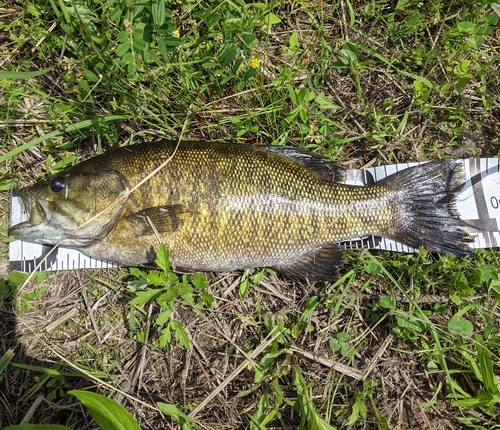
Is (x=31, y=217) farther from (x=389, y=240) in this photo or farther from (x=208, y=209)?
(x=389, y=240)

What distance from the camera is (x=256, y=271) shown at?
3.21 meters

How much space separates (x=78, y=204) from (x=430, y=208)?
9.12ft

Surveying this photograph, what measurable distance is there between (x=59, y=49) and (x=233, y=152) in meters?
1.83

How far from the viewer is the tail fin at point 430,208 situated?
122 inches

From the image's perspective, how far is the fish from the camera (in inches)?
110

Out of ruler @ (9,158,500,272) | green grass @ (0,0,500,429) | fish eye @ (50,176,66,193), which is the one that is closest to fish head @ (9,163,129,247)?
fish eye @ (50,176,66,193)

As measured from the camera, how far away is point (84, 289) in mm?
3195

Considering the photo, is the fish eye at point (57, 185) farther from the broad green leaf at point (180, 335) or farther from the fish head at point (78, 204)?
the broad green leaf at point (180, 335)

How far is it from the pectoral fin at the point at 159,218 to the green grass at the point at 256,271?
450mm

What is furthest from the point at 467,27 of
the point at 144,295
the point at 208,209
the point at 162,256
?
the point at 144,295

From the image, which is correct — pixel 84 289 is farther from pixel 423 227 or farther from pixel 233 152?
pixel 423 227

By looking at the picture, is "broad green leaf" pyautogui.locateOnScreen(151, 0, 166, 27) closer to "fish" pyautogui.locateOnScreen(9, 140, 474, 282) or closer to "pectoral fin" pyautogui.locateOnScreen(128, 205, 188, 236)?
"fish" pyautogui.locateOnScreen(9, 140, 474, 282)

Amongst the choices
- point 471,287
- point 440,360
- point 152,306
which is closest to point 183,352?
point 152,306

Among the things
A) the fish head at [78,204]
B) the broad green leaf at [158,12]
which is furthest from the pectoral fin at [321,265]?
the broad green leaf at [158,12]
